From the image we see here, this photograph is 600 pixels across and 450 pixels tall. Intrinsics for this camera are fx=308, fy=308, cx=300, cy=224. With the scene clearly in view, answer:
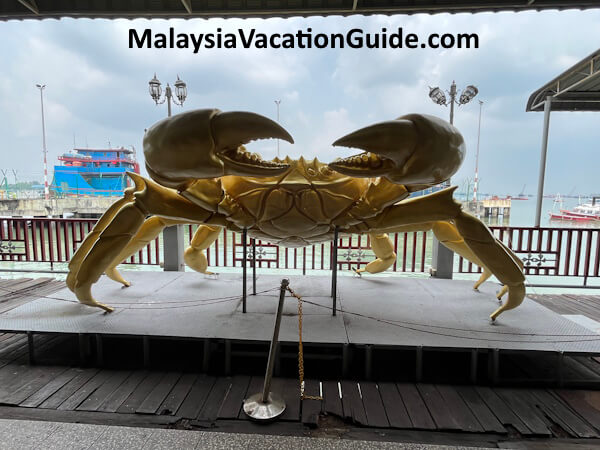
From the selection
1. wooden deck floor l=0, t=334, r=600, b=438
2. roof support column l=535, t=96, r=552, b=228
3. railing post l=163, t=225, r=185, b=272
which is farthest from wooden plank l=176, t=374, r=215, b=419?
roof support column l=535, t=96, r=552, b=228

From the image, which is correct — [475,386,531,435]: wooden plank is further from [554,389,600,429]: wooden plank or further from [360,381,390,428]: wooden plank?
[360,381,390,428]: wooden plank

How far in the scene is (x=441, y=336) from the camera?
9.30 feet

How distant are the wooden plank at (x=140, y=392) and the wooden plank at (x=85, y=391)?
33 centimetres

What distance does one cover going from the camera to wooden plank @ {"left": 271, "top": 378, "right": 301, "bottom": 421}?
2162 mm

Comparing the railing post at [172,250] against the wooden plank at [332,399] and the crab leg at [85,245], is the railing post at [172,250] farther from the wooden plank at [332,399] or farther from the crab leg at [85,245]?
the wooden plank at [332,399]

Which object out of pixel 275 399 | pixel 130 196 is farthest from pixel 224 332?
pixel 130 196

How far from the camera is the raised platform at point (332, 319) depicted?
272cm

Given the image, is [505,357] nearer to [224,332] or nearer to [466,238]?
[466,238]

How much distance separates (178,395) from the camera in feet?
7.82

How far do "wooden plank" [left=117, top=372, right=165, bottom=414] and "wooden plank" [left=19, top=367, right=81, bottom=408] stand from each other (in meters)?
0.62

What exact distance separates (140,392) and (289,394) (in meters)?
1.17

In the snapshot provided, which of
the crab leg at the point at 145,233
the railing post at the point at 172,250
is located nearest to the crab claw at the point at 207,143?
the crab leg at the point at 145,233

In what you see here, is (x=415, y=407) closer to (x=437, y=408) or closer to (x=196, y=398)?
(x=437, y=408)

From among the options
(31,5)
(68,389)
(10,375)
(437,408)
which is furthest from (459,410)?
(31,5)
